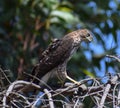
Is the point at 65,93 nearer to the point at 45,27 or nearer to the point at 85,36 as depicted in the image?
the point at 85,36

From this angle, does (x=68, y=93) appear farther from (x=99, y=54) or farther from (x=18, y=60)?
(x=99, y=54)

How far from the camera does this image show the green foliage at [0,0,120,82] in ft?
28.0

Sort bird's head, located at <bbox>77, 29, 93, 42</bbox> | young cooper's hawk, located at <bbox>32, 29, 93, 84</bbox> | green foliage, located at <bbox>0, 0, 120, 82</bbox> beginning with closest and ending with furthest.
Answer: young cooper's hawk, located at <bbox>32, 29, 93, 84</bbox> < bird's head, located at <bbox>77, 29, 93, 42</bbox> < green foliage, located at <bbox>0, 0, 120, 82</bbox>

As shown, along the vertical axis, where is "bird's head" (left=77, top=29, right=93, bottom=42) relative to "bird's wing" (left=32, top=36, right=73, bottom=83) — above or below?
above

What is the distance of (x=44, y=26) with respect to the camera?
8.82 meters

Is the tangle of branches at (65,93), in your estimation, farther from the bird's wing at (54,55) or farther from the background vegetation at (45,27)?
the background vegetation at (45,27)

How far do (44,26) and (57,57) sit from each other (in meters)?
2.32

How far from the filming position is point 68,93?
4703 millimetres

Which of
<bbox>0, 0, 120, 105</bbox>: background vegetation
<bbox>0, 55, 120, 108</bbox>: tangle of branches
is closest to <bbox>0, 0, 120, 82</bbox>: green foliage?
<bbox>0, 0, 120, 105</bbox>: background vegetation

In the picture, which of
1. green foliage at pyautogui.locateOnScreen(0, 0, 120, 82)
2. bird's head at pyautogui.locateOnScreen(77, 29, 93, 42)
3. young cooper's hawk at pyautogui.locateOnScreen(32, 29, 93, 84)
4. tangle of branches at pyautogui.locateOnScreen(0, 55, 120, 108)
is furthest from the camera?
green foliage at pyautogui.locateOnScreen(0, 0, 120, 82)

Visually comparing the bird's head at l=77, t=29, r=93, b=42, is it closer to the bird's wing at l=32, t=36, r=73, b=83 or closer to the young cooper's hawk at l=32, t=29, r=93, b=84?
the young cooper's hawk at l=32, t=29, r=93, b=84

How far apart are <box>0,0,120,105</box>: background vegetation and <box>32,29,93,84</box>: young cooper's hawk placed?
1583 millimetres

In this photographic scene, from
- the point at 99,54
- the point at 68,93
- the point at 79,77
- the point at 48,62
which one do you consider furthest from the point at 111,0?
the point at 68,93

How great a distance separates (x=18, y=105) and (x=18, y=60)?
402 cm
